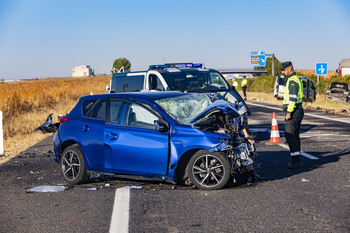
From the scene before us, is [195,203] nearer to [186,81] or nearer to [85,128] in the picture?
[85,128]

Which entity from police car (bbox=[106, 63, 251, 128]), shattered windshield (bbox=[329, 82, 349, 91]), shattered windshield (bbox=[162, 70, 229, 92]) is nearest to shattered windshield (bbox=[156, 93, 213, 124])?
police car (bbox=[106, 63, 251, 128])

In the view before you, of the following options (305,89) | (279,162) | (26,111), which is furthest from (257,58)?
(279,162)

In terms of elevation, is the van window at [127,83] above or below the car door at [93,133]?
above

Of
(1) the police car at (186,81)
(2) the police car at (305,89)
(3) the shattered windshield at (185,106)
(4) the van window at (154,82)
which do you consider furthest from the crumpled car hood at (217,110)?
(2) the police car at (305,89)

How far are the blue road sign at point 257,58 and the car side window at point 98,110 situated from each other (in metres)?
63.3

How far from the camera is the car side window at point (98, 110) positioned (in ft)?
27.2

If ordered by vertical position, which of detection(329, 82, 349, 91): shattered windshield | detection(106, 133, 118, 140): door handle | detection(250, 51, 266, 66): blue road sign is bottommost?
detection(106, 133, 118, 140): door handle

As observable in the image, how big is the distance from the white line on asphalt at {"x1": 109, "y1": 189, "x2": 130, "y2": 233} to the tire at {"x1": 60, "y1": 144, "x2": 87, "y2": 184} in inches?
32.4

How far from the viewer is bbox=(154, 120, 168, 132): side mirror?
24.6 feet

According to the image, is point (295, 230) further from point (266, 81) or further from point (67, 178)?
point (266, 81)

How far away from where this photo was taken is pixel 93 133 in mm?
8133

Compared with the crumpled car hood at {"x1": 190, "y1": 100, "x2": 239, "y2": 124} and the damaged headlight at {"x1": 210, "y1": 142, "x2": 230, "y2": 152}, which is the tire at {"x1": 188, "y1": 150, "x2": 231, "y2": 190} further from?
the crumpled car hood at {"x1": 190, "y1": 100, "x2": 239, "y2": 124}

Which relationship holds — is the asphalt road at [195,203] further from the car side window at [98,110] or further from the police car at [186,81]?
the police car at [186,81]


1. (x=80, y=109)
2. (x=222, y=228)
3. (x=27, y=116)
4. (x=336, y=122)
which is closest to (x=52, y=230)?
(x=222, y=228)
